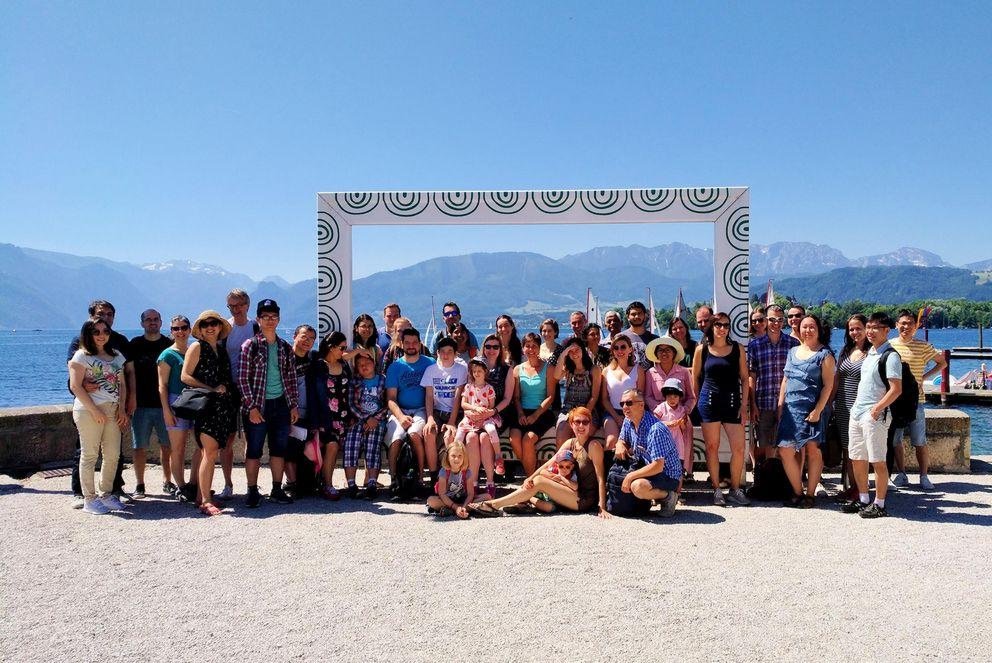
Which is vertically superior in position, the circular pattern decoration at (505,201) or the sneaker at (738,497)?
the circular pattern decoration at (505,201)

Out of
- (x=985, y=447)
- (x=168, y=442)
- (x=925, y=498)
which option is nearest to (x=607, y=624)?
(x=925, y=498)

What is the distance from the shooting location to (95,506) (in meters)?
Result: 5.74

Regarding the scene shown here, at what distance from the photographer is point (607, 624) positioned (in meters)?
3.42

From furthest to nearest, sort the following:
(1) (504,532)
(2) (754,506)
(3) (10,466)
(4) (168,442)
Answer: (3) (10,466), (4) (168,442), (2) (754,506), (1) (504,532)

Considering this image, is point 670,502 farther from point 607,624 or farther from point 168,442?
point 168,442

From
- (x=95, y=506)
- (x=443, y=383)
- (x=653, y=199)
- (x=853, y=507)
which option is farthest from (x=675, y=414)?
(x=95, y=506)

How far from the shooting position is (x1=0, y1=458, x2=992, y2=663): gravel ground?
3.23 meters

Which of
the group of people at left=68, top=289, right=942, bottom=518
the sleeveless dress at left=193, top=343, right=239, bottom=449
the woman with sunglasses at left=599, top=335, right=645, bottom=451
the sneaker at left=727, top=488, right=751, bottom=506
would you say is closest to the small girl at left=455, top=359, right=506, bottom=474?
the group of people at left=68, top=289, right=942, bottom=518

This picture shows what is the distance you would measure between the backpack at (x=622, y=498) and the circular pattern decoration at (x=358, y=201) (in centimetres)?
425

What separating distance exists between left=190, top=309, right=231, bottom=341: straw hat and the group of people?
0.09ft

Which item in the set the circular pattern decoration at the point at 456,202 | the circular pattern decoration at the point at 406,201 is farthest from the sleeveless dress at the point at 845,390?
the circular pattern decoration at the point at 406,201

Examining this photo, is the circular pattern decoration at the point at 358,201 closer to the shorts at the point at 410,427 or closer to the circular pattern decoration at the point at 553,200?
the circular pattern decoration at the point at 553,200

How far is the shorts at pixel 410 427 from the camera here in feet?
20.3

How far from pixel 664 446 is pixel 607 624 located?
2339 millimetres
